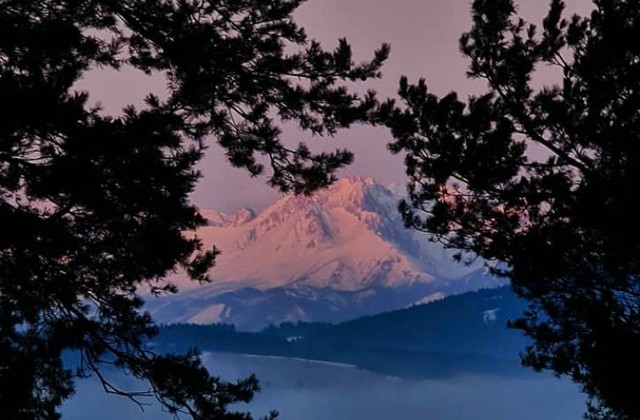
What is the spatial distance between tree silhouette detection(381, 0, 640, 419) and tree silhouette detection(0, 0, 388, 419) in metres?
1.12

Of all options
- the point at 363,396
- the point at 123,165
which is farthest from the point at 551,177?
the point at 363,396

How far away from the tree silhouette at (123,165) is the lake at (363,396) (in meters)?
85.0

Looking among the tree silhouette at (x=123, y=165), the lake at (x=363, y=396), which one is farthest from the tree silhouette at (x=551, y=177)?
the lake at (x=363, y=396)

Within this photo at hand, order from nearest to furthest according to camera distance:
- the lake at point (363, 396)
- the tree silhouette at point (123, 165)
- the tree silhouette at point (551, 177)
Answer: the tree silhouette at point (123, 165)
the tree silhouette at point (551, 177)
the lake at point (363, 396)

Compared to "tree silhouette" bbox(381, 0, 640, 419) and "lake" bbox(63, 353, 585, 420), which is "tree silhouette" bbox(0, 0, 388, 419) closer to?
"tree silhouette" bbox(381, 0, 640, 419)

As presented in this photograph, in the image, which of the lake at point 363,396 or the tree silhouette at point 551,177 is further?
Answer: the lake at point 363,396

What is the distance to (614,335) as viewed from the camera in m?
5.52

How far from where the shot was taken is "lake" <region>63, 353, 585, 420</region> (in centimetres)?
10488

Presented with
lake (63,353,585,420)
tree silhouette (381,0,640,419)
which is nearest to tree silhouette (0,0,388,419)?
tree silhouette (381,0,640,419)

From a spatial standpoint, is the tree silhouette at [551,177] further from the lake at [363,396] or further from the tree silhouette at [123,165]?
the lake at [363,396]

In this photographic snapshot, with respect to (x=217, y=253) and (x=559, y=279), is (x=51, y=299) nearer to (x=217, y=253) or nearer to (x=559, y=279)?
(x=217, y=253)

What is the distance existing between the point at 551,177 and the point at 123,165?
3.97m

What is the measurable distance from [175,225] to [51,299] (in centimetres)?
140

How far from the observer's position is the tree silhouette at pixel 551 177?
5824 millimetres
